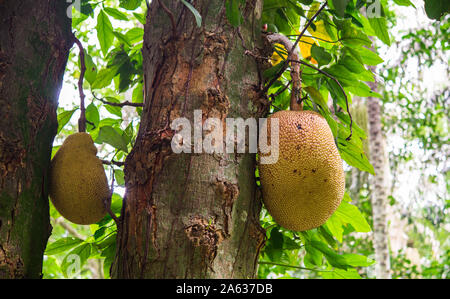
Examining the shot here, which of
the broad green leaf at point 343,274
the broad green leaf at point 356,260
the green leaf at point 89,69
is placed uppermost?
the green leaf at point 89,69

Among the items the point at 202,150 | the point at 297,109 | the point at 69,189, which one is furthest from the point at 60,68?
the point at 297,109

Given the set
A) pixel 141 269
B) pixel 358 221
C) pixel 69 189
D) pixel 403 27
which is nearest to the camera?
pixel 141 269

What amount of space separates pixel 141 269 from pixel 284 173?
0.34 metres

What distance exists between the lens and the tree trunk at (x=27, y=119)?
2.94 ft

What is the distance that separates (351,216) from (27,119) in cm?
86

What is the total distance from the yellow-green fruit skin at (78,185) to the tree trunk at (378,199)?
9.48ft

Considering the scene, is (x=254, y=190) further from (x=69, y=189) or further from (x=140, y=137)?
(x=69, y=189)

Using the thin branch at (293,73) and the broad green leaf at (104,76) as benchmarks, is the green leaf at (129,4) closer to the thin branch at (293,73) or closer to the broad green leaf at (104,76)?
the broad green leaf at (104,76)

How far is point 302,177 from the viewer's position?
0.91 m

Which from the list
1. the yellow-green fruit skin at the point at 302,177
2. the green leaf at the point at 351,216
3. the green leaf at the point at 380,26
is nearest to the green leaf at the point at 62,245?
the yellow-green fruit skin at the point at 302,177

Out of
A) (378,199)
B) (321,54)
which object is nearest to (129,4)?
(321,54)

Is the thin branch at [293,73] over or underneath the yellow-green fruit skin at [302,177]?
over

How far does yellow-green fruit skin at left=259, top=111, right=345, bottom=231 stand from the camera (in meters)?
0.92
